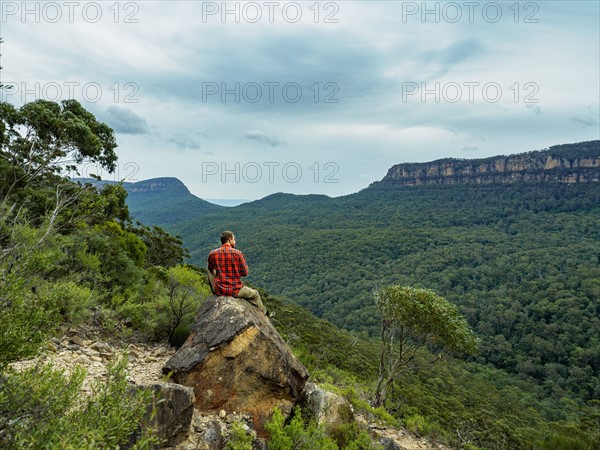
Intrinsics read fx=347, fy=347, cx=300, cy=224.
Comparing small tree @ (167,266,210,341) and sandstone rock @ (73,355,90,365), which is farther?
small tree @ (167,266,210,341)

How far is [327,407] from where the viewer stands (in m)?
7.72

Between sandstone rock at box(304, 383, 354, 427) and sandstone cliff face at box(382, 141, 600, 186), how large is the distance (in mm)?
185547

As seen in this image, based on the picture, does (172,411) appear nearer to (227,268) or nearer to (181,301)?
(227,268)

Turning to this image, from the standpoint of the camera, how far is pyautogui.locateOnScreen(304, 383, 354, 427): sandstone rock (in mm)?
7543

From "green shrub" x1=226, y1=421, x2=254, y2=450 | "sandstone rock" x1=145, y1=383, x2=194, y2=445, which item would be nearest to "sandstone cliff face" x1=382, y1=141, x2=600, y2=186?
"green shrub" x1=226, y1=421, x2=254, y2=450

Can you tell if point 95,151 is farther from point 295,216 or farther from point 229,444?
point 295,216

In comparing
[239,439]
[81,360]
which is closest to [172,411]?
[239,439]

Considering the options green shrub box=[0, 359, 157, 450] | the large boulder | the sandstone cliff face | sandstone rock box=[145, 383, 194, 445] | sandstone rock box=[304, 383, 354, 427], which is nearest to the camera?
green shrub box=[0, 359, 157, 450]

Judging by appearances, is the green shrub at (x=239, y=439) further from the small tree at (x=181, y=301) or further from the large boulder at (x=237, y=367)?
the small tree at (x=181, y=301)

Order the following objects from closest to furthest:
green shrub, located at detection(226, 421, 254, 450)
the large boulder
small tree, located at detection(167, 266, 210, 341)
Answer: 1. green shrub, located at detection(226, 421, 254, 450)
2. the large boulder
3. small tree, located at detection(167, 266, 210, 341)

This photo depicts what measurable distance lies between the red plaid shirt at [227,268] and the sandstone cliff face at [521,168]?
18679cm

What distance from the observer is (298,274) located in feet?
335

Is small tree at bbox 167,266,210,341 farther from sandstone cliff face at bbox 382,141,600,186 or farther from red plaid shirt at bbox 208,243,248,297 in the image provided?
sandstone cliff face at bbox 382,141,600,186

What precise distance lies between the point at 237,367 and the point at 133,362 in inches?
93.7
